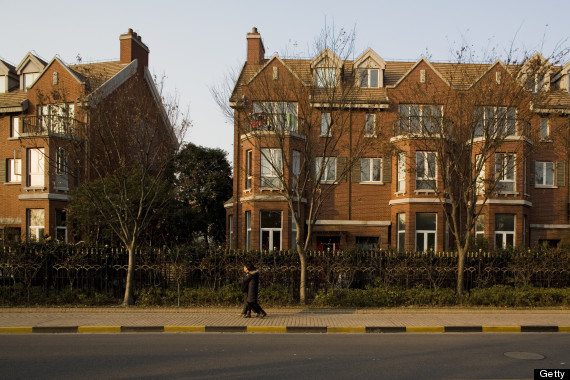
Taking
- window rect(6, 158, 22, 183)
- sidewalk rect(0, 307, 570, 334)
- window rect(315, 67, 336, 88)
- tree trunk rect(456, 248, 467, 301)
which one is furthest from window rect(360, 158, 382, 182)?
window rect(6, 158, 22, 183)

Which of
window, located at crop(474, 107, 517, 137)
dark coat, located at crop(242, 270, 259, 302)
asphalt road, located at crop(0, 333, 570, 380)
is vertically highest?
window, located at crop(474, 107, 517, 137)

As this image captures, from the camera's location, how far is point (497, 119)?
1686 centimetres

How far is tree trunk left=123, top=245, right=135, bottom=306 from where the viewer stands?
16375mm

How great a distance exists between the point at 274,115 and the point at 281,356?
8913 millimetres

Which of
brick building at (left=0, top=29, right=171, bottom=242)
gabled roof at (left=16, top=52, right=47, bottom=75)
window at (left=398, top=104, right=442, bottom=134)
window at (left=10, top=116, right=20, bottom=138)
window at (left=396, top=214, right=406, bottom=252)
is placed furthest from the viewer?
gabled roof at (left=16, top=52, right=47, bottom=75)

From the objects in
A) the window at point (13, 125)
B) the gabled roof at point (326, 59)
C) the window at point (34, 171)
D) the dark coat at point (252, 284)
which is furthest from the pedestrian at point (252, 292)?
the window at point (13, 125)

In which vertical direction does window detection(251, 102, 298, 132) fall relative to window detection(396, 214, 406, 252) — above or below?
above

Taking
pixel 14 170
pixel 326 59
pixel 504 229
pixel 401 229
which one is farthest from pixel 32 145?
pixel 504 229

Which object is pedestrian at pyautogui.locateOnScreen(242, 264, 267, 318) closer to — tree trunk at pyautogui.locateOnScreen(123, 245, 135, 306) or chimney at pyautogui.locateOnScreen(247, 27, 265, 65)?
tree trunk at pyautogui.locateOnScreen(123, 245, 135, 306)

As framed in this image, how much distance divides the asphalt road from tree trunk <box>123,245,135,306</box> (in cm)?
433

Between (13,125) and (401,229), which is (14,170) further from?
(401,229)

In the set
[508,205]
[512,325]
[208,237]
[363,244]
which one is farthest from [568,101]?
[208,237]

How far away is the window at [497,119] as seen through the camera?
16.8m

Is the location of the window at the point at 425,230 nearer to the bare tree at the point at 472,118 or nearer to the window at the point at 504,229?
the window at the point at 504,229
